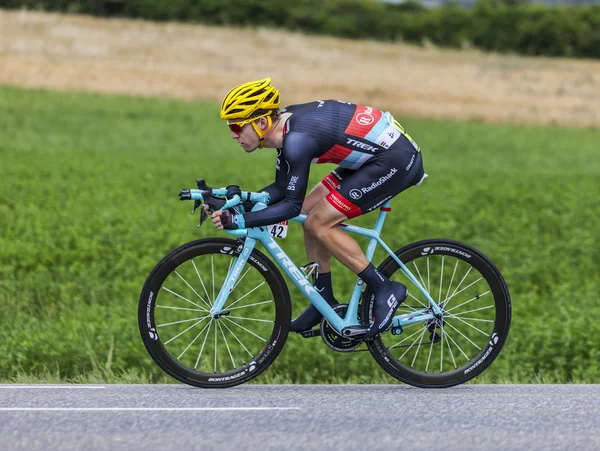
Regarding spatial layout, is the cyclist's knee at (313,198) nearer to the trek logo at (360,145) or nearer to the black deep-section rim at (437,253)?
the trek logo at (360,145)

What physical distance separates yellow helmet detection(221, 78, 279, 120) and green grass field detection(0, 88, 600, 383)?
7.59ft

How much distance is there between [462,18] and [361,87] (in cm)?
1559

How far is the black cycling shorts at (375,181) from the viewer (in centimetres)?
632

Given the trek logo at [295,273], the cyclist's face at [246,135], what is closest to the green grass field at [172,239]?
the trek logo at [295,273]

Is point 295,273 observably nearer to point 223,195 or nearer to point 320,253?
point 320,253

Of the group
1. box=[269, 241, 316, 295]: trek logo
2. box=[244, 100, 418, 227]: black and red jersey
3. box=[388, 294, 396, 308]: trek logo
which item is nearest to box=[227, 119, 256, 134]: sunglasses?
box=[244, 100, 418, 227]: black and red jersey

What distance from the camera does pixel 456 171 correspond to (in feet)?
75.4

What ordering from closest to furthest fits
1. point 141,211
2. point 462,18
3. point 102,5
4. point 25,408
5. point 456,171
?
point 25,408 → point 141,211 → point 456,171 → point 102,5 → point 462,18

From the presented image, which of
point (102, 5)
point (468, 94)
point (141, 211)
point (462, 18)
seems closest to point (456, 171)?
point (141, 211)

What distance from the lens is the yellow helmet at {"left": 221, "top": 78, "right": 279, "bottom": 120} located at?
612 cm

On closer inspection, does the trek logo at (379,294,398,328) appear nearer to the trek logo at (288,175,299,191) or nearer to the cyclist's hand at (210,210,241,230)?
the trek logo at (288,175,299,191)

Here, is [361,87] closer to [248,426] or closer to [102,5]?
[102,5]

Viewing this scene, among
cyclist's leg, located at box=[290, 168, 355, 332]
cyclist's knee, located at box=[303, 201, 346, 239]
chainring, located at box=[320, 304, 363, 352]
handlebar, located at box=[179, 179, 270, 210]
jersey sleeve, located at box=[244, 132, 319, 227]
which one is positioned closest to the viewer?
jersey sleeve, located at box=[244, 132, 319, 227]

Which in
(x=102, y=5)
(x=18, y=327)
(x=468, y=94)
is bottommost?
(x=18, y=327)
